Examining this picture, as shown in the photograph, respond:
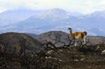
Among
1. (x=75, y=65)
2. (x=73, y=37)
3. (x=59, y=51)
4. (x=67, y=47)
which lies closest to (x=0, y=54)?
(x=75, y=65)

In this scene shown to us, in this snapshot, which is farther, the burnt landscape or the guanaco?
the guanaco

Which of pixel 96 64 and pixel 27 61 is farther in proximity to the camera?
pixel 96 64

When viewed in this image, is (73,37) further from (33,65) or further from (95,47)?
(33,65)

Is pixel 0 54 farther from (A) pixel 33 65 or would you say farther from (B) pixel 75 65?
(B) pixel 75 65

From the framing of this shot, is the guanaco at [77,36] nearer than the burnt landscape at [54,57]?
No

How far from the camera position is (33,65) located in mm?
16438

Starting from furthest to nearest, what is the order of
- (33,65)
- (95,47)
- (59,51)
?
1. (95,47)
2. (59,51)
3. (33,65)

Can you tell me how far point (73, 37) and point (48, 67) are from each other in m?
20.7

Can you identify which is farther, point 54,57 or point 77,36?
point 77,36

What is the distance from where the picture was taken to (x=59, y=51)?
2819 centimetres

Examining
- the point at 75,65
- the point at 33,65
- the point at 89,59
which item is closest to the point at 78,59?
the point at 89,59

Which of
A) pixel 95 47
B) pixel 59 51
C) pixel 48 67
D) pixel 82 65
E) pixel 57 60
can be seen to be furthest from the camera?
pixel 95 47

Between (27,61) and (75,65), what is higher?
(27,61)

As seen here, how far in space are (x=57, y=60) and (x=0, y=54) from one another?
684cm
